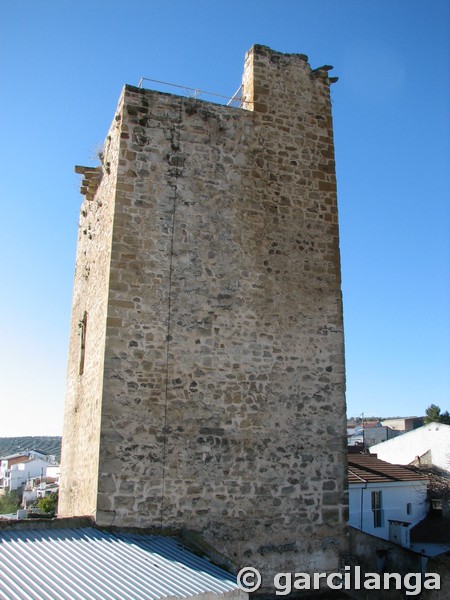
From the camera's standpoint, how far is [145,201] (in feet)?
24.4

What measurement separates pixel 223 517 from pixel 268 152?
4.89m

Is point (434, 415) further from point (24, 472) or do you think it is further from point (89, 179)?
point (89, 179)

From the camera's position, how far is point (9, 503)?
46.8 m

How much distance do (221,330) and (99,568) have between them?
3155 millimetres

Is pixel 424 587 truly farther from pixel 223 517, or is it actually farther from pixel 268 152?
pixel 268 152

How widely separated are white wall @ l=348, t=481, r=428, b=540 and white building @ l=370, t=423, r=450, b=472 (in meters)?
4.33

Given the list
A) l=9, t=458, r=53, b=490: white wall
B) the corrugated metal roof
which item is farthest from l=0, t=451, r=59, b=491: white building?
the corrugated metal roof

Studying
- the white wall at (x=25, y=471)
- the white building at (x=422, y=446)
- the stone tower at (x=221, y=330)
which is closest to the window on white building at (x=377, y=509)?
the white building at (x=422, y=446)

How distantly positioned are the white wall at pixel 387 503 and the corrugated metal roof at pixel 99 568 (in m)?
12.3

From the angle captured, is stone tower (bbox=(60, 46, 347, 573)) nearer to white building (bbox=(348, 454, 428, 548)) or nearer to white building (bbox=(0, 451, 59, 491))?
white building (bbox=(348, 454, 428, 548))

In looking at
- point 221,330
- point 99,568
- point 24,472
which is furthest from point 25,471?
point 99,568

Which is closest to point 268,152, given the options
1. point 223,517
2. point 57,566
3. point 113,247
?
point 113,247

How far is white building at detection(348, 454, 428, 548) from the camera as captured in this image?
17.9m

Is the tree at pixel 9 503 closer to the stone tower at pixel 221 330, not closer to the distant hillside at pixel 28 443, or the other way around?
the stone tower at pixel 221 330
